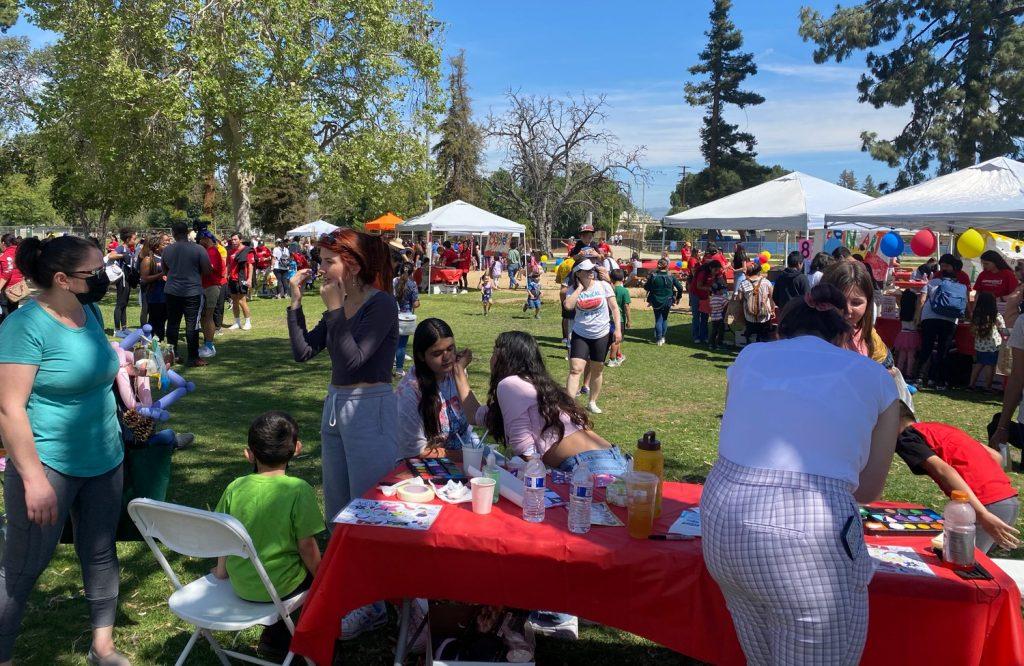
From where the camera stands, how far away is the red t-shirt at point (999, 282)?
30.0ft

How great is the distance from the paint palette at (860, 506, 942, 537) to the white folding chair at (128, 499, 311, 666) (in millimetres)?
2215

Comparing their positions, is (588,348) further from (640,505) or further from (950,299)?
(950,299)

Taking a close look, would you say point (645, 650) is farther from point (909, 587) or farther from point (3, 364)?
point (3, 364)

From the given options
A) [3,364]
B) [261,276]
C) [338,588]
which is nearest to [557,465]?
[338,588]

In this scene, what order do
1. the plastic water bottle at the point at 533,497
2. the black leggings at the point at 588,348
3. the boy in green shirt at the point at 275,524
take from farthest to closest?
the black leggings at the point at 588,348, the boy in green shirt at the point at 275,524, the plastic water bottle at the point at 533,497

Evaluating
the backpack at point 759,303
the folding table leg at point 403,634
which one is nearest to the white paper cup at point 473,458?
the folding table leg at point 403,634

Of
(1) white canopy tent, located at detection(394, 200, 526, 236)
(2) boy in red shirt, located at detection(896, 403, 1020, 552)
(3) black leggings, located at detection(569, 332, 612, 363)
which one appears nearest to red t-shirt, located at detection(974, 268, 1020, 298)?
(3) black leggings, located at detection(569, 332, 612, 363)

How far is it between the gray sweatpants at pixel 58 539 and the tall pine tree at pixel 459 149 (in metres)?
55.0

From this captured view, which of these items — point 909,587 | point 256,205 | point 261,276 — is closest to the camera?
point 909,587

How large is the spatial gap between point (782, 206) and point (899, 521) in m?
11.9

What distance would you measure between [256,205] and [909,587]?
44129 millimetres

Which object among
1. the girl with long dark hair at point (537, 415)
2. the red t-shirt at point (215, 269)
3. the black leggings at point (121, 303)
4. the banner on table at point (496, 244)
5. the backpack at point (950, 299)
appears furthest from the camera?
the banner on table at point (496, 244)

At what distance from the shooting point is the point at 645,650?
3189 mm

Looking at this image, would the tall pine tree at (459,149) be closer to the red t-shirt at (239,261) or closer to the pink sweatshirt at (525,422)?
the red t-shirt at (239,261)
